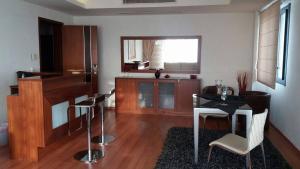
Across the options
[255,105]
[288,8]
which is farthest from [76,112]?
[288,8]

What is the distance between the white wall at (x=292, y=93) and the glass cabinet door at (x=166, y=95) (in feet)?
7.08

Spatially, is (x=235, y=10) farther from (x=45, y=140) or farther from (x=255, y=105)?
(x=45, y=140)

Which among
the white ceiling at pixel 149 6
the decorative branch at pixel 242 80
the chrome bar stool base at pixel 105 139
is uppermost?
the white ceiling at pixel 149 6

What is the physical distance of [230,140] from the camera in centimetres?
295

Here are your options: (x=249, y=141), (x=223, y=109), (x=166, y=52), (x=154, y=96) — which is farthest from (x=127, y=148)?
(x=166, y=52)

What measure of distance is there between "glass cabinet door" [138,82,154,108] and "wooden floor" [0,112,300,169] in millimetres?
669

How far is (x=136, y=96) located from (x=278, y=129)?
115 inches

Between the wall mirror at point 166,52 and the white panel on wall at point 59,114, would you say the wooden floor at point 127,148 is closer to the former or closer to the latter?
the white panel on wall at point 59,114

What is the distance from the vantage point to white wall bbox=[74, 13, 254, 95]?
18.5 feet

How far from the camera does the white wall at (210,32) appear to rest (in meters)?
5.63

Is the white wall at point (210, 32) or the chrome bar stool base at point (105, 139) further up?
the white wall at point (210, 32)

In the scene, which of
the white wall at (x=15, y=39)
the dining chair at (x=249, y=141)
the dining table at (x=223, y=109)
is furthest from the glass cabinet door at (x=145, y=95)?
the dining chair at (x=249, y=141)

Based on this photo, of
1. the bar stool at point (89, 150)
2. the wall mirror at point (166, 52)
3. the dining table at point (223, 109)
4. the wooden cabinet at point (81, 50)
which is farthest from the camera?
the wall mirror at point (166, 52)

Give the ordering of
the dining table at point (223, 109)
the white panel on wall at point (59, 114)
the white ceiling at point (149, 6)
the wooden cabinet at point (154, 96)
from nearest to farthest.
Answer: the dining table at point (223, 109)
the white panel on wall at point (59, 114)
the white ceiling at point (149, 6)
the wooden cabinet at point (154, 96)
